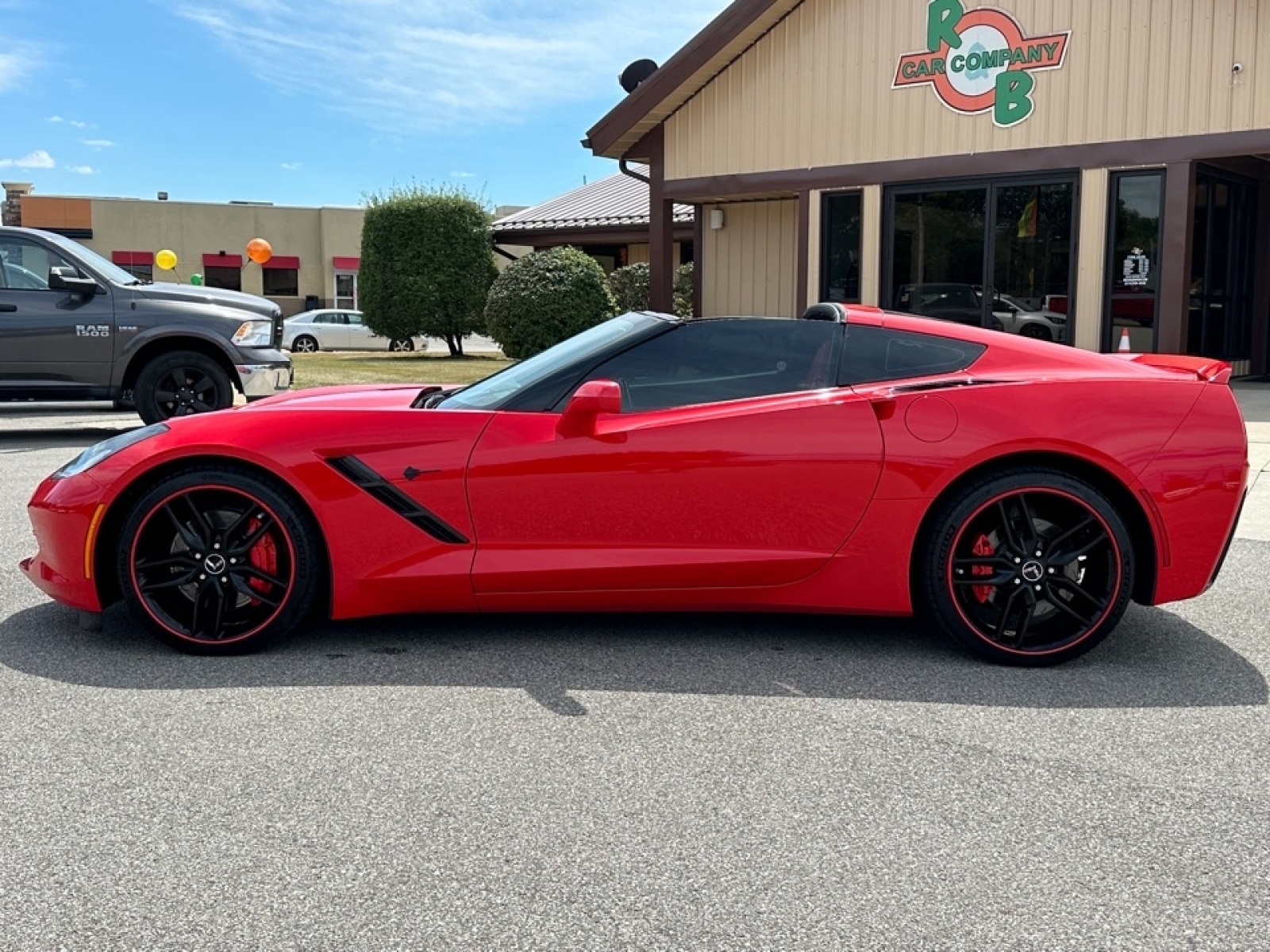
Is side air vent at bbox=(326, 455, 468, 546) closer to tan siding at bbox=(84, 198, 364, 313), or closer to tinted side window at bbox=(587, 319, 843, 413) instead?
tinted side window at bbox=(587, 319, 843, 413)

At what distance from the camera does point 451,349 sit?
24.9 meters

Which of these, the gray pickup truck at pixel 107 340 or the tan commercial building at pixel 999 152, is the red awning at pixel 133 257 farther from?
the gray pickup truck at pixel 107 340

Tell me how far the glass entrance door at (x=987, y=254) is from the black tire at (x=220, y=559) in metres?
11.5

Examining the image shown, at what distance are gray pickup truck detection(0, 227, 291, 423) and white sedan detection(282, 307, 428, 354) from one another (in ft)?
72.8

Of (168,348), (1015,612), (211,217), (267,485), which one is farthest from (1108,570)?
(211,217)

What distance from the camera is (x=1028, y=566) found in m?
4.43

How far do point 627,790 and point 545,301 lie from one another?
16.8 meters

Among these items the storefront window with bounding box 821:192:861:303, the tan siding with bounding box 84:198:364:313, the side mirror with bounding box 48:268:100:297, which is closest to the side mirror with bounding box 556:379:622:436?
the side mirror with bounding box 48:268:100:297

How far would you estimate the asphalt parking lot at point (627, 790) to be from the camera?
2645 mm

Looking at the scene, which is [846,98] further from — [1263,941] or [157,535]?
[1263,941]

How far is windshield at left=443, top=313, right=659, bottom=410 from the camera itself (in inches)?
182

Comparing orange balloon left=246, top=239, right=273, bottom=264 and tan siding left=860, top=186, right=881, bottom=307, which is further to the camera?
orange balloon left=246, top=239, right=273, bottom=264

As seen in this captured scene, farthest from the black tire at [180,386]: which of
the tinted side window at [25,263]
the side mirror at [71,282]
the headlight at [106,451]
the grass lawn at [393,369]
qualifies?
the headlight at [106,451]

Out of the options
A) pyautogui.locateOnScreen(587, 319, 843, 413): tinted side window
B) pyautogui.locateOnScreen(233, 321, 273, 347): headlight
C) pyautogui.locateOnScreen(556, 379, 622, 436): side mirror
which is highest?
pyautogui.locateOnScreen(233, 321, 273, 347): headlight
